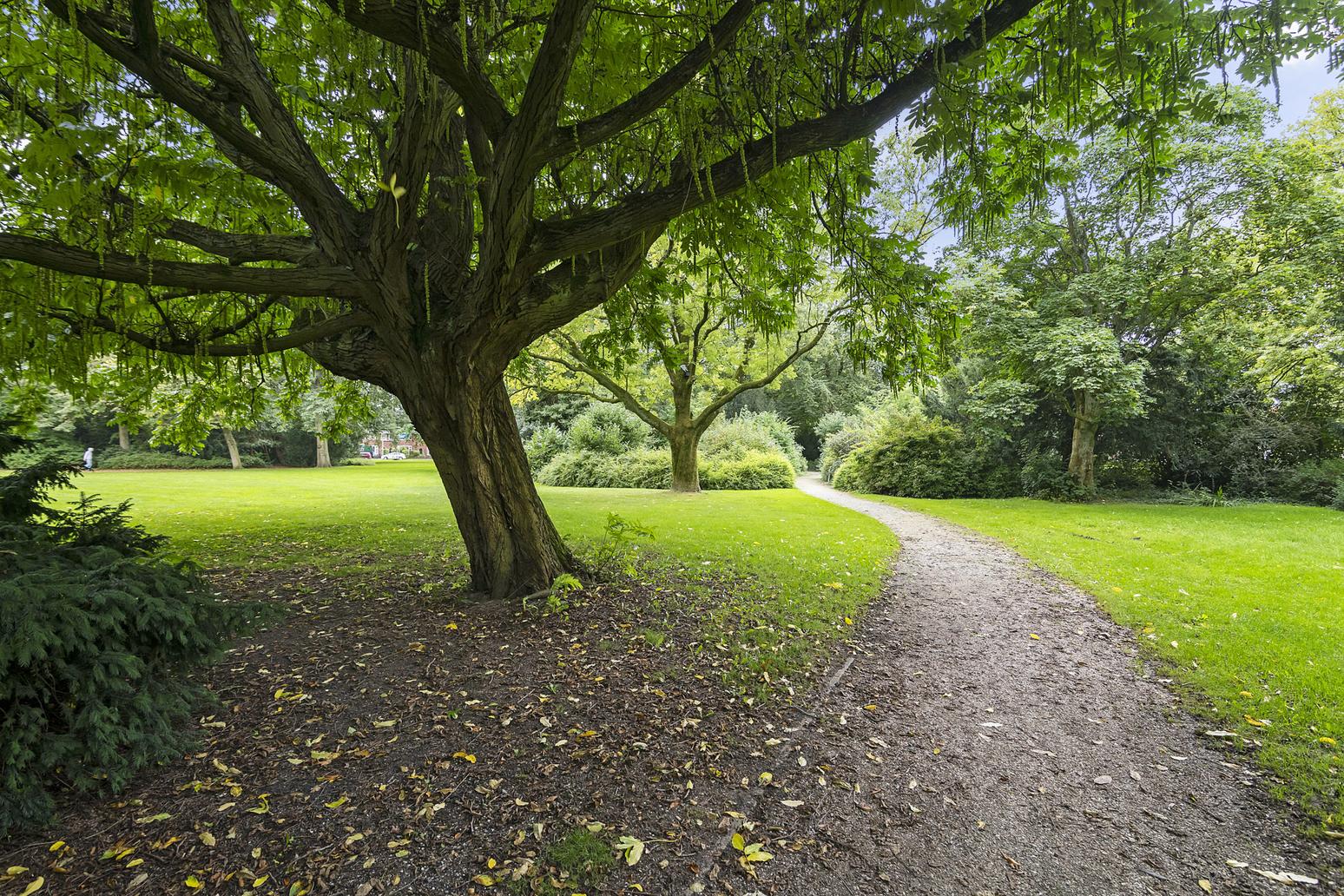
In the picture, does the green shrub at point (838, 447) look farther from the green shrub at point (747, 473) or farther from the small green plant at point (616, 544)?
the small green plant at point (616, 544)

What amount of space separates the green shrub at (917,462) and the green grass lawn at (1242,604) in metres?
5.45

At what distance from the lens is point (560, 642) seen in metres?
4.81

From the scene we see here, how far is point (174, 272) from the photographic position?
138 inches

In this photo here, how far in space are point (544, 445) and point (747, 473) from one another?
983 centimetres

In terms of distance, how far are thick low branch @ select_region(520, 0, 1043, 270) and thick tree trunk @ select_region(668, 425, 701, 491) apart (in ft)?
43.0

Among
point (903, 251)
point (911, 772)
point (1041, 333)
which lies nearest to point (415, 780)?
point (911, 772)

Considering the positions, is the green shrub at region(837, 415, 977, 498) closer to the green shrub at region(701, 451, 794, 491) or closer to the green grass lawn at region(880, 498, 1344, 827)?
the green shrub at region(701, 451, 794, 491)

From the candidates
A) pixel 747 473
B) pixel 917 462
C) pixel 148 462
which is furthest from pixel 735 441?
pixel 148 462

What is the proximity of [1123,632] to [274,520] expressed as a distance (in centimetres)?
1382

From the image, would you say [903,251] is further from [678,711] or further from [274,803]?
[274,803]

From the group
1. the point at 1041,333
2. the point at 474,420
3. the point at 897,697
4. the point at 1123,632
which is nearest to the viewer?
the point at 897,697

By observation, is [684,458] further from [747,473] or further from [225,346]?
[225,346]

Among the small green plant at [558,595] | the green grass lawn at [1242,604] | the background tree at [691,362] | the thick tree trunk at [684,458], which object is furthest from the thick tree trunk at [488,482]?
the thick tree trunk at [684,458]

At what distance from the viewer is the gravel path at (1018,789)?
2.59 metres
